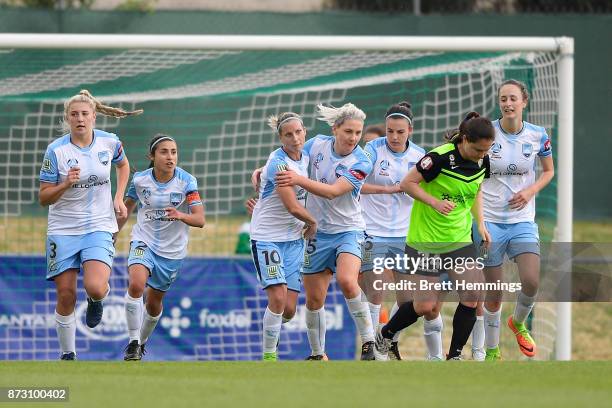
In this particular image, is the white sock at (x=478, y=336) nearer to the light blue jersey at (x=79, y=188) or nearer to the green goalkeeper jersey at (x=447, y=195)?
the green goalkeeper jersey at (x=447, y=195)

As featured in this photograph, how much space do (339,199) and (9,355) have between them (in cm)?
498

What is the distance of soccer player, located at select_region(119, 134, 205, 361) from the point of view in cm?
1062

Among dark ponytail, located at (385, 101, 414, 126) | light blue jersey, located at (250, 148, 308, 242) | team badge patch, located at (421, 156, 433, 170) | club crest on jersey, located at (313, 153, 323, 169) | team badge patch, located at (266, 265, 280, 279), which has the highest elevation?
dark ponytail, located at (385, 101, 414, 126)

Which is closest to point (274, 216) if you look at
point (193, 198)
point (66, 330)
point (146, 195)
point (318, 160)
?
point (318, 160)

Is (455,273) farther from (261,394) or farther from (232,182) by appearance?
(232,182)

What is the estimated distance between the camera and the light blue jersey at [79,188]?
10102 mm

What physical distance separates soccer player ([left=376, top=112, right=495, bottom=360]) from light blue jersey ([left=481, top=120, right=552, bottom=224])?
96 centimetres

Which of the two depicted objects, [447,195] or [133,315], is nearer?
[447,195]

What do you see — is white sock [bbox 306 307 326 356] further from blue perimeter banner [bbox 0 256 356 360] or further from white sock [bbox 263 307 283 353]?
blue perimeter banner [bbox 0 256 356 360]

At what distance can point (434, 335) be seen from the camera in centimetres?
1045

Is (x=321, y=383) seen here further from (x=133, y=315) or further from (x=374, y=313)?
(x=374, y=313)

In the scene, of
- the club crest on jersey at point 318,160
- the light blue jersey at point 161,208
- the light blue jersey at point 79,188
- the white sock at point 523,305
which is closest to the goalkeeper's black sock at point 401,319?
the white sock at point 523,305

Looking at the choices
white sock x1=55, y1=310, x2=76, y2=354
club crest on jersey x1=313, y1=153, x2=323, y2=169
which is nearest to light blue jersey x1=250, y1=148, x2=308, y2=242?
club crest on jersey x1=313, y1=153, x2=323, y2=169

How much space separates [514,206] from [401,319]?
1.52 metres
